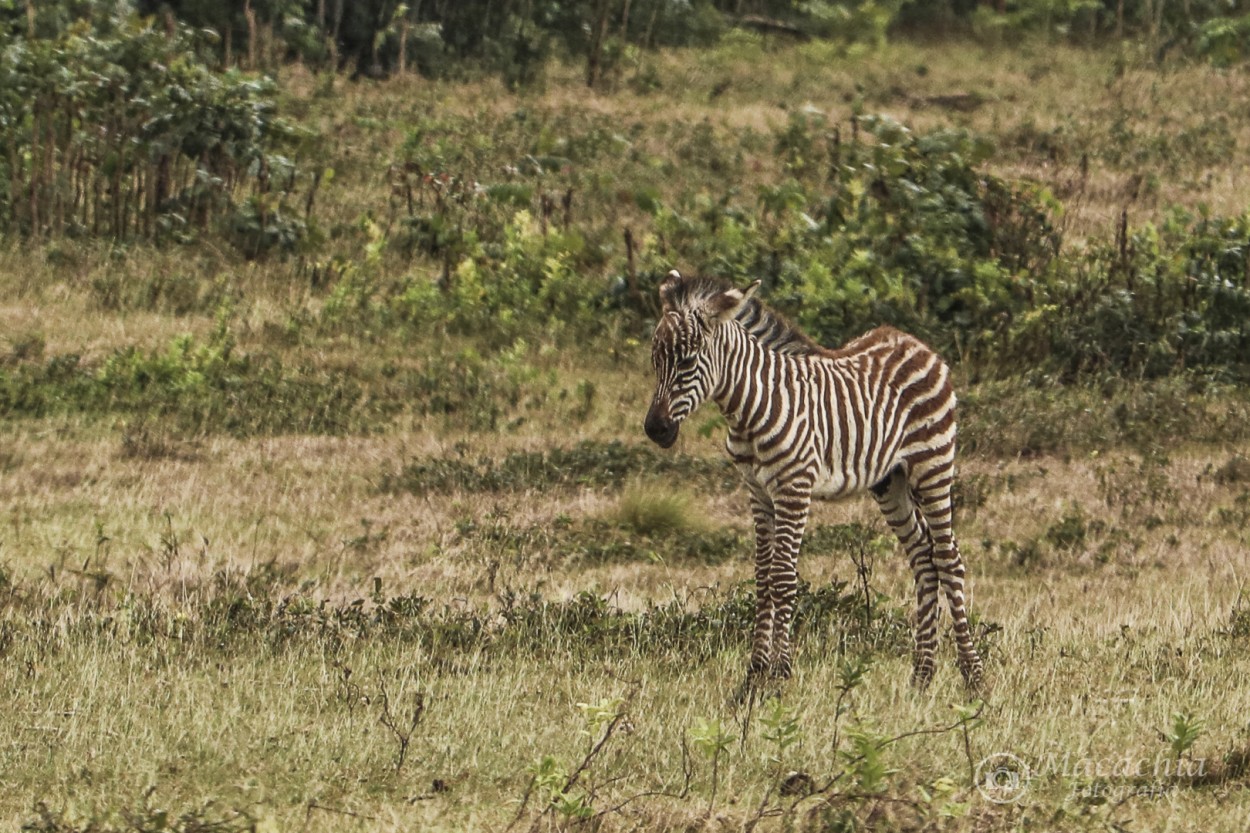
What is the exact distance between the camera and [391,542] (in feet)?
44.4

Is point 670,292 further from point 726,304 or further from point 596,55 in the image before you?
point 596,55

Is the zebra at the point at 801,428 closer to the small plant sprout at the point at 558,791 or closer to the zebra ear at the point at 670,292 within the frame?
the zebra ear at the point at 670,292

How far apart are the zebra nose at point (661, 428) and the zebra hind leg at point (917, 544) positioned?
1910mm

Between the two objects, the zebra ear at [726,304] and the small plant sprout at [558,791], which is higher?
the zebra ear at [726,304]

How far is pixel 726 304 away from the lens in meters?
9.39

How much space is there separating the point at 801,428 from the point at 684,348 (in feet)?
2.79

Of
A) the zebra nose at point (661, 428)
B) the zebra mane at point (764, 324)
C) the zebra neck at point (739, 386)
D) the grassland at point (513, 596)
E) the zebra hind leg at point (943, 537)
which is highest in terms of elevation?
the zebra mane at point (764, 324)

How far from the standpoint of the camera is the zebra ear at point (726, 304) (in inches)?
369

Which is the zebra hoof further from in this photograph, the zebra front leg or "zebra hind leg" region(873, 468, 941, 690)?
the zebra front leg

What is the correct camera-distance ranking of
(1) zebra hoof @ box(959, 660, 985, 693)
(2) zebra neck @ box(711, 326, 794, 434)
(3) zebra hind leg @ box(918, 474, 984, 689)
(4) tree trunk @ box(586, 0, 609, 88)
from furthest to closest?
(4) tree trunk @ box(586, 0, 609, 88) < (3) zebra hind leg @ box(918, 474, 984, 689) < (1) zebra hoof @ box(959, 660, 985, 693) < (2) zebra neck @ box(711, 326, 794, 434)

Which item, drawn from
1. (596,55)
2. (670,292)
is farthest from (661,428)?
(596,55)

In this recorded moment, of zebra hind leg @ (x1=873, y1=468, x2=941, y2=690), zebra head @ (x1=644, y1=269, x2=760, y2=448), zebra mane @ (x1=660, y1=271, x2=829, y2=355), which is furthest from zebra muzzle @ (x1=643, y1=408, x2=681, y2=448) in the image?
zebra hind leg @ (x1=873, y1=468, x2=941, y2=690)

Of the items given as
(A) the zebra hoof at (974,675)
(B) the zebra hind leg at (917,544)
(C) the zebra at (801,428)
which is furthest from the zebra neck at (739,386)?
(A) the zebra hoof at (974,675)

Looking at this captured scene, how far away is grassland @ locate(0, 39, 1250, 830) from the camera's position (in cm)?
715
